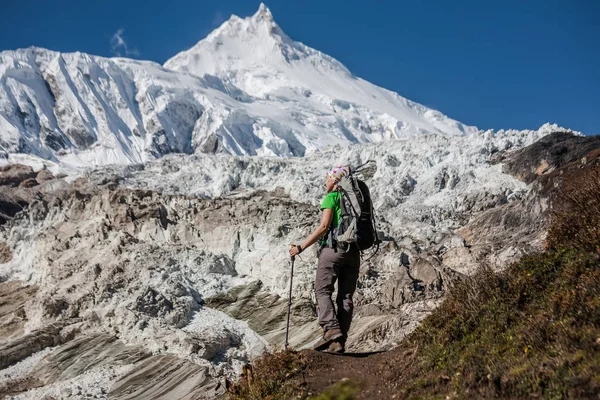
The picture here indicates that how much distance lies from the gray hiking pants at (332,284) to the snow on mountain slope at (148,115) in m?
89.1

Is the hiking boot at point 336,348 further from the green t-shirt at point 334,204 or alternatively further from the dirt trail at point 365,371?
the green t-shirt at point 334,204

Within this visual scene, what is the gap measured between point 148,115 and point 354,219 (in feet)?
408

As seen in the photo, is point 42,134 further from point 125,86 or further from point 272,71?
point 272,71

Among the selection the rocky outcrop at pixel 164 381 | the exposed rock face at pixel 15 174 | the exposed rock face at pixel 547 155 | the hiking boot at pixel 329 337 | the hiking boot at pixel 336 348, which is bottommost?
the rocky outcrop at pixel 164 381

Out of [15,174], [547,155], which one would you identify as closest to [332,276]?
[547,155]

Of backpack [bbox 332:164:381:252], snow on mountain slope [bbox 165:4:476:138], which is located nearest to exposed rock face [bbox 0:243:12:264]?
backpack [bbox 332:164:381:252]

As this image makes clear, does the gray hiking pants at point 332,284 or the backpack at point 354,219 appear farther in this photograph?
the gray hiking pants at point 332,284

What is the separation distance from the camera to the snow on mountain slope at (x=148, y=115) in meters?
101

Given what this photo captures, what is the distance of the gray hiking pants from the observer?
6578 mm

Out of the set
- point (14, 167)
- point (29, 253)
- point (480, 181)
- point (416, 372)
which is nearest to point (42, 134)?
point (14, 167)

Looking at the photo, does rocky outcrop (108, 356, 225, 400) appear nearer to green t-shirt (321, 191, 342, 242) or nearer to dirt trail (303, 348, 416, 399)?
dirt trail (303, 348, 416, 399)

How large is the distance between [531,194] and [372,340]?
22.9m

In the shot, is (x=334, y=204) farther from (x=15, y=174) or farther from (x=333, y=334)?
(x=15, y=174)

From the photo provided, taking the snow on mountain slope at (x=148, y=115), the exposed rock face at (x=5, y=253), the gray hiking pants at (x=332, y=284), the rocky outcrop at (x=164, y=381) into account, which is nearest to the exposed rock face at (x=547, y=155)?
the rocky outcrop at (x=164, y=381)
